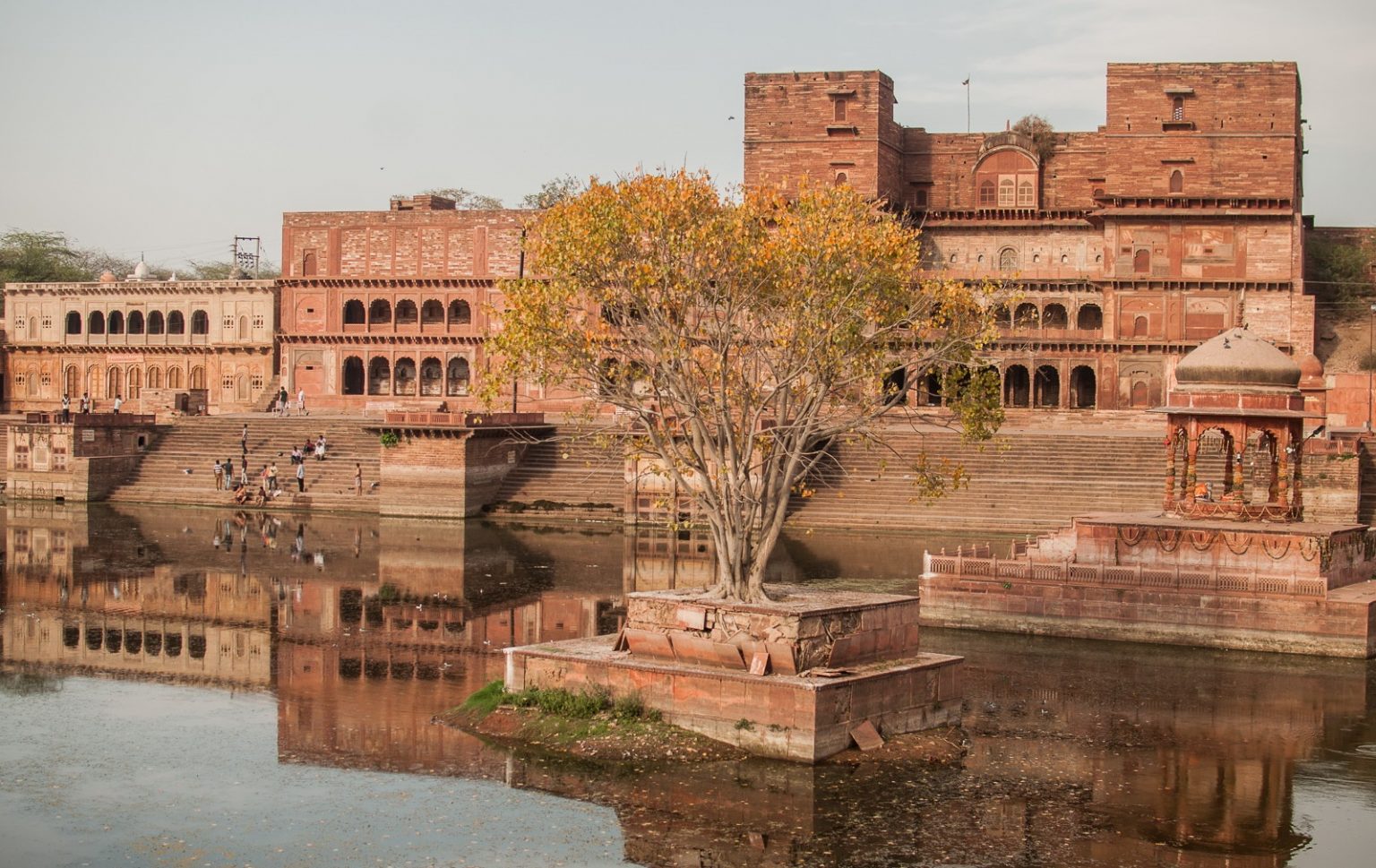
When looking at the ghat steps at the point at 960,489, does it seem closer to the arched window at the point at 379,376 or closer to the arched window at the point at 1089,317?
the arched window at the point at 1089,317

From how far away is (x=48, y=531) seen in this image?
1480 inches

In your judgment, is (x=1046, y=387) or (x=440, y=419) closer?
(x=440, y=419)

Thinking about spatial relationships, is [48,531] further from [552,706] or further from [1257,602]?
[1257,602]

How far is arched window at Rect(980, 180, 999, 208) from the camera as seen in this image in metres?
57.1

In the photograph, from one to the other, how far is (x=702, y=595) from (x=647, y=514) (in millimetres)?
22312

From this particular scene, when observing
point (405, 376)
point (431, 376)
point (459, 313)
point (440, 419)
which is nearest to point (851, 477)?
point (440, 419)

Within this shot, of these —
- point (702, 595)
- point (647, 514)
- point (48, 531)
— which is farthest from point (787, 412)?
point (48, 531)

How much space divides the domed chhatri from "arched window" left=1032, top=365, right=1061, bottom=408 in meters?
27.6

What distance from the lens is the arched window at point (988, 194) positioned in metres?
57.1

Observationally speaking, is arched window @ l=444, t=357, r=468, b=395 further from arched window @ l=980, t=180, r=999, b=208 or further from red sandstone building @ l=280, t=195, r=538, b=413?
arched window @ l=980, t=180, r=999, b=208

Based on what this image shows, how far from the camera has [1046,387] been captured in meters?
54.5

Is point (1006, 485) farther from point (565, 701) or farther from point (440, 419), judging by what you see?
point (565, 701)

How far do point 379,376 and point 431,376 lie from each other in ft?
6.51

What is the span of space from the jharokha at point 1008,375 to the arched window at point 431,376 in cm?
10
